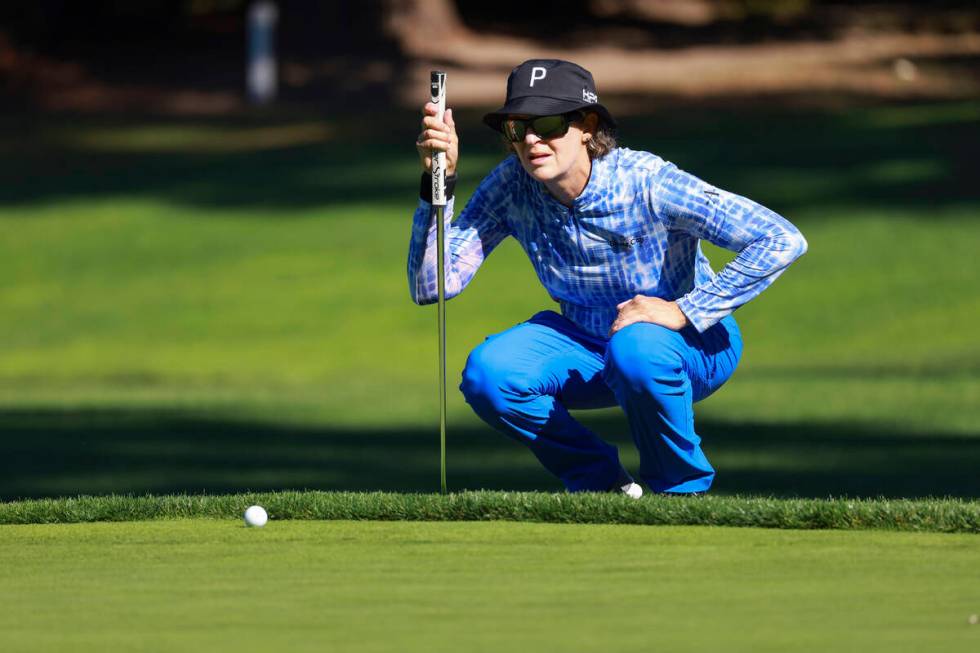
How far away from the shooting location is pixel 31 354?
14812 mm

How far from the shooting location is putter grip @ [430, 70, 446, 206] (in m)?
5.88

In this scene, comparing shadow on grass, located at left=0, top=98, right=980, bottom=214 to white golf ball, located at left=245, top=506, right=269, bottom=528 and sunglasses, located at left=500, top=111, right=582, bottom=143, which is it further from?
white golf ball, located at left=245, top=506, right=269, bottom=528

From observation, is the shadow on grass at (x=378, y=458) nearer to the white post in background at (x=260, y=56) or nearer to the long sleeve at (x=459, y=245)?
the long sleeve at (x=459, y=245)

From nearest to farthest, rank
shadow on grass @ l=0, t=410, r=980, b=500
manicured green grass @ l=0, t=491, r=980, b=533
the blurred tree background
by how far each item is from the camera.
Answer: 1. manicured green grass @ l=0, t=491, r=980, b=533
2. shadow on grass @ l=0, t=410, r=980, b=500
3. the blurred tree background

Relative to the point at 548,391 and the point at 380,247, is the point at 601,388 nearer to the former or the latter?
the point at 548,391

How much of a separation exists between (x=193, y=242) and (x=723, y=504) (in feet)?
43.8

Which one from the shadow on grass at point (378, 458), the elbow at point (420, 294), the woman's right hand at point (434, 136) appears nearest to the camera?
the woman's right hand at point (434, 136)

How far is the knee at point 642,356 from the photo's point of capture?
5.65 m

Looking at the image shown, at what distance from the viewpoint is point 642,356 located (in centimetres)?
566

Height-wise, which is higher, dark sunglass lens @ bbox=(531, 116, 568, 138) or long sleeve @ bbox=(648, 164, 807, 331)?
dark sunglass lens @ bbox=(531, 116, 568, 138)

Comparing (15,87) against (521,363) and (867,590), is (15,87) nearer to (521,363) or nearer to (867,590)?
(521,363)

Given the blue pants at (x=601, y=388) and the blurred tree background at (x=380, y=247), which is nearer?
the blue pants at (x=601, y=388)

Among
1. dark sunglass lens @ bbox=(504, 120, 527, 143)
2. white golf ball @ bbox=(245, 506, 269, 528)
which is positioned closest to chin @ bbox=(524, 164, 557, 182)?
dark sunglass lens @ bbox=(504, 120, 527, 143)

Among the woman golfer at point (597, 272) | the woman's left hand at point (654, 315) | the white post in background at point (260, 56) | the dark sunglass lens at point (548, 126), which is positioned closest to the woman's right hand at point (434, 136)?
the woman golfer at point (597, 272)
